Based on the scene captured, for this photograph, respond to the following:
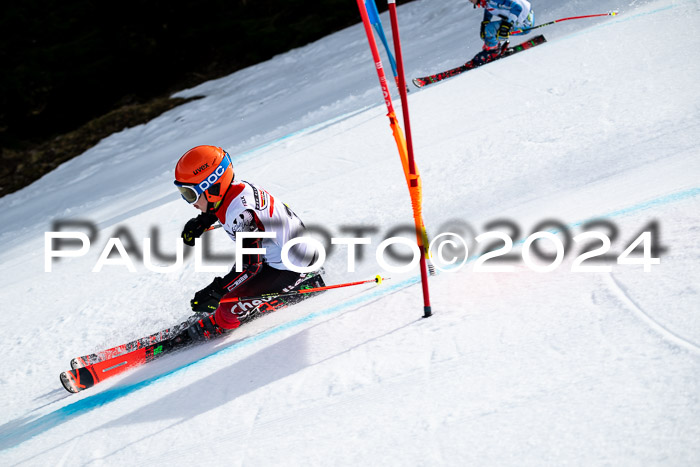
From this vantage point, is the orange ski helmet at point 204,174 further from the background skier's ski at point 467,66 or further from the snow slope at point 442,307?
the background skier's ski at point 467,66

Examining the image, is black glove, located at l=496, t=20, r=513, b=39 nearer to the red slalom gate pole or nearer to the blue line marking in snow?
the blue line marking in snow

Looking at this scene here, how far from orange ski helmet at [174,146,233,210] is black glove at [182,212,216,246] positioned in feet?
0.45

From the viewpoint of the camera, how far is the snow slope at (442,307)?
2.22 m

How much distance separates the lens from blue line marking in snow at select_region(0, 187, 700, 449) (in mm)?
3338

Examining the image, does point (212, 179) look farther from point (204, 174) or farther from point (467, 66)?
point (467, 66)

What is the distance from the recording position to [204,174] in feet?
10.8

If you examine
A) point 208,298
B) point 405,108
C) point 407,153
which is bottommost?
Result: point 208,298

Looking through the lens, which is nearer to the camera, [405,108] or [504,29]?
[405,108]

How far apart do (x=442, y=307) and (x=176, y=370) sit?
1796 mm

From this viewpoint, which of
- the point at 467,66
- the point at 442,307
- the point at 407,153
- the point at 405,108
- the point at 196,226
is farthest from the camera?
the point at 467,66

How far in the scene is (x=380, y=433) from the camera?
7.65ft

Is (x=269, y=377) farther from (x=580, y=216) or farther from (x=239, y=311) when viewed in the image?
(x=580, y=216)

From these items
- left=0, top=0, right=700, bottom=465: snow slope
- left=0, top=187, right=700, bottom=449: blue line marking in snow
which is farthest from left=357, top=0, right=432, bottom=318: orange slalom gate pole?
left=0, top=187, right=700, bottom=449: blue line marking in snow

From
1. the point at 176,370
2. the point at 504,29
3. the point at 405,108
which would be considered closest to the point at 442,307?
the point at 405,108
